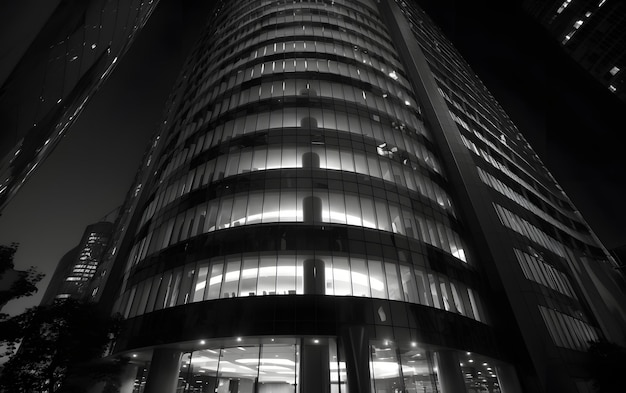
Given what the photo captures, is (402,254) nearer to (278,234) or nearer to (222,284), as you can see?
(278,234)

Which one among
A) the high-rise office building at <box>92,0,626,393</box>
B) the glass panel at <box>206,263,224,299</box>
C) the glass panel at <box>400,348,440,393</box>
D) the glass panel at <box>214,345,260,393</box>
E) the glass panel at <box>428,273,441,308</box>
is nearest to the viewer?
the glass panel at <box>214,345,260,393</box>

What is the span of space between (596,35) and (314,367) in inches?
4055

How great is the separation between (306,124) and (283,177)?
7.26 m

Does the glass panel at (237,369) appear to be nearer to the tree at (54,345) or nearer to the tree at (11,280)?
the tree at (54,345)

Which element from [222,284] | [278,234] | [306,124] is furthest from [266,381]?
[306,124]

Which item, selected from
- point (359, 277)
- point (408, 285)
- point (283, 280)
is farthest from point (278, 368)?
point (408, 285)

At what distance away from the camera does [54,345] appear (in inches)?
804

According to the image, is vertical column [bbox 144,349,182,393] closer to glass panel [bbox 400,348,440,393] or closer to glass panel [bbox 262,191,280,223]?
glass panel [bbox 262,191,280,223]

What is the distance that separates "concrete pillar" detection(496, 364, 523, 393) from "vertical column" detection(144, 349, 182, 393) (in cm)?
2483

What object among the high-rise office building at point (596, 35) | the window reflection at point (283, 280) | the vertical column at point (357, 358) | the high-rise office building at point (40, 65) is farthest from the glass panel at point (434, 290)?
the high-rise office building at point (596, 35)

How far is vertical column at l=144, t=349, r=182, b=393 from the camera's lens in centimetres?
2080

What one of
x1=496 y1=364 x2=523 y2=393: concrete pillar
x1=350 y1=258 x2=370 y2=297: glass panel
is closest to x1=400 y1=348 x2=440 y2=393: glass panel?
x1=350 y1=258 x2=370 y2=297: glass panel

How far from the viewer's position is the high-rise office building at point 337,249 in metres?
21.0

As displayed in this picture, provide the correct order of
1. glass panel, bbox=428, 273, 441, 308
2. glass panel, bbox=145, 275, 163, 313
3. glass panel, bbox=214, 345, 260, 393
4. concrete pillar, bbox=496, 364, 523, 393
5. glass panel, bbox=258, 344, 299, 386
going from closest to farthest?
1. glass panel, bbox=258, 344, 299, 386
2. glass panel, bbox=214, 345, 260, 393
3. glass panel, bbox=145, 275, 163, 313
4. glass panel, bbox=428, 273, 441, 308
5. concrete pillar, bbox=496, 364, 523, 393
